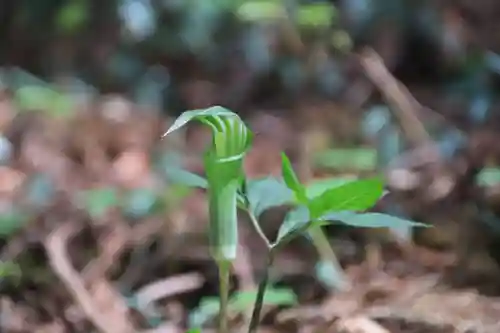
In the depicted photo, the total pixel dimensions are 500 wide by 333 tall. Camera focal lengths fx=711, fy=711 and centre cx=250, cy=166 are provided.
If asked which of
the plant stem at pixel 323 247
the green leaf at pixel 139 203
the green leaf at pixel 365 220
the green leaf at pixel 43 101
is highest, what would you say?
the green leaf at pixel 365 220

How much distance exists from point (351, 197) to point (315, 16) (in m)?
1.34

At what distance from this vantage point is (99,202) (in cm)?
91

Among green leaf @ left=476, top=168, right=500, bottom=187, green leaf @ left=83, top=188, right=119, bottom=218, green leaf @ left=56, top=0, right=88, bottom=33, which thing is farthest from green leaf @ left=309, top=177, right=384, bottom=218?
green leaf @ left=56, top=0, right=88, bottom=33

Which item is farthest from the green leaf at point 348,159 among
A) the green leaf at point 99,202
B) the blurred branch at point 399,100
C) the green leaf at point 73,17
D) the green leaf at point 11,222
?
the green leaf at point 73,17

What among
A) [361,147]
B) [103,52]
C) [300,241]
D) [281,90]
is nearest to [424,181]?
[300,241]

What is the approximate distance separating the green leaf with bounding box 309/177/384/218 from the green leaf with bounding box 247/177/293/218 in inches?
2.3

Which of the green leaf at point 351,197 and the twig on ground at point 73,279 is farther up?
the green leaf at point 351,197

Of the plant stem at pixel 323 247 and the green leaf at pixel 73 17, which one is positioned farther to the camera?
the green leaf at pixel 73 17

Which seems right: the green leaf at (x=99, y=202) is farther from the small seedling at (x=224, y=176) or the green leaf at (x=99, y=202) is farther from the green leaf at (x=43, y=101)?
the green leaf at (x=43, y=101)

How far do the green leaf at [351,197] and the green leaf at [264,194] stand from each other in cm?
6

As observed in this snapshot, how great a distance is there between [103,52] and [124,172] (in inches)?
31.8

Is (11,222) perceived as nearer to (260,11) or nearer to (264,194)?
(264,194)

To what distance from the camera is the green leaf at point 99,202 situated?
0.89 metres

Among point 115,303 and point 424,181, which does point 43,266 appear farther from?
point 424,181
